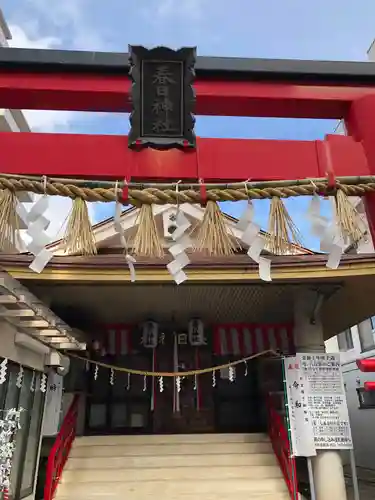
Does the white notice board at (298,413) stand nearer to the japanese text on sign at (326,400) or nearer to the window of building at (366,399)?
the japanese text on sign at (326,400)

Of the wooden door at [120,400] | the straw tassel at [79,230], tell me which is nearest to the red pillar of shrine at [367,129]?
the straw tassel at [79,230]

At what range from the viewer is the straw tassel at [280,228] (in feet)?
9.31

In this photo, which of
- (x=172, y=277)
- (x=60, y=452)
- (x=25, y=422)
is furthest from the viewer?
(x=60, y=452)

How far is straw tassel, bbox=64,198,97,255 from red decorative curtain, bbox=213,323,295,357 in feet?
22.8

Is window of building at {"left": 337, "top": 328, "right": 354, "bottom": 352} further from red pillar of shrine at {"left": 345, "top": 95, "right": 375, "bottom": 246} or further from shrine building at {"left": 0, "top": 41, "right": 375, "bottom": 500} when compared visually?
red pillar of shrine at {"left": 345, "top": 95, "right": 375, "bottom": 246}

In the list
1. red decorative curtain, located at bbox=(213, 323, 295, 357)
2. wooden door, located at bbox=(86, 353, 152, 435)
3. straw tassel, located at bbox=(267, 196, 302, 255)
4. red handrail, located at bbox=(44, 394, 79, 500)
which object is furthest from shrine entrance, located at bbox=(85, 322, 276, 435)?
straw tassel, located at bbox=(267, 196, 302, 255)

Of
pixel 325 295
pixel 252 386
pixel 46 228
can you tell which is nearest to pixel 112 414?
pixel 252 386

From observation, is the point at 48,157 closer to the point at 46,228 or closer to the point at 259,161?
the point at 46,228

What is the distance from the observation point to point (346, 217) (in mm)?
2781

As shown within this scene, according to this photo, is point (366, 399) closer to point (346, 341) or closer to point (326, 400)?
point (346, 341)

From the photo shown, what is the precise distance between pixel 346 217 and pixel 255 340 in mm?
6847

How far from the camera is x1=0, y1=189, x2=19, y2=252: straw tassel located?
2.62m

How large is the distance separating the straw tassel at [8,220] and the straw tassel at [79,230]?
34cm

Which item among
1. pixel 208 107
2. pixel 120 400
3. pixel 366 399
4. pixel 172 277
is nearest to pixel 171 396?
pixel 120 400
